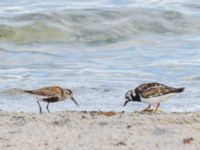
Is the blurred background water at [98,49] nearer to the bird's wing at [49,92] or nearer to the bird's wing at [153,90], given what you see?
the bird's wing at [49,92]

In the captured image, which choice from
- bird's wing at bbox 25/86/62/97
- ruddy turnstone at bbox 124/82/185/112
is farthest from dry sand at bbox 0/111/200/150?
bird's wing at bbox 25/86/62/97

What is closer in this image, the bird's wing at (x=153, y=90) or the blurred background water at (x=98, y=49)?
the bird's wing at (x=153, y=90)

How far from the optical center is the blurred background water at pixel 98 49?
10.4 m

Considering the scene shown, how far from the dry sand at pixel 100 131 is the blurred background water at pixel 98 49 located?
1.77 m

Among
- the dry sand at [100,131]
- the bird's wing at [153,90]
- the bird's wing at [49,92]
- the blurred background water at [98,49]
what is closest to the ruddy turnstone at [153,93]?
the bird's wing at [153,90]

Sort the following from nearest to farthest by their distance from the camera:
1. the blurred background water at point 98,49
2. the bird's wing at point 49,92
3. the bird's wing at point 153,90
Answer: the bird's wing at point 153,90, the bird's wing at point 49,92, the blurred background water at point 98,49

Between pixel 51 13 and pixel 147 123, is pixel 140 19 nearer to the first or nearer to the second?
pixel 51 13

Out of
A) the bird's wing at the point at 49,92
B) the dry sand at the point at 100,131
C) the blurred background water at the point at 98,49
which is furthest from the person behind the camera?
the blurred background water at the point at 98,49

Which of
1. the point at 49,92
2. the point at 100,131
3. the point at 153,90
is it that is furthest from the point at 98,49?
the point at 100,131

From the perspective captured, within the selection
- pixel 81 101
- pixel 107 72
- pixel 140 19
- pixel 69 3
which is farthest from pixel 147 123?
pixel 69 3

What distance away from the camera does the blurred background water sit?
1043 cm

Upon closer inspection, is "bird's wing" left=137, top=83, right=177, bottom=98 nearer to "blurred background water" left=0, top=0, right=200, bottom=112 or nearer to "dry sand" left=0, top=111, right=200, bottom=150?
"dry sand" left=0, top=111, right=200, bottom=150

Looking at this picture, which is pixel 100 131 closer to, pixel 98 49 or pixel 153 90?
pixel 153 90

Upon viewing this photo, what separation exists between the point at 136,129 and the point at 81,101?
3160 mm
